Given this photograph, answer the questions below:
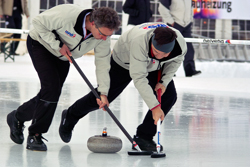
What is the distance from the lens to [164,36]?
3.09 meters

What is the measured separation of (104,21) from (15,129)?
1158 mm

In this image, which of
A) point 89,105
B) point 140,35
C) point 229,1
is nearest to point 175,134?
point 89,105

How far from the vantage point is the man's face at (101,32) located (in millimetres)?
3094

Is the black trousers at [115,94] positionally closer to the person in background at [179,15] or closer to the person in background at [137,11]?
the person in background at [179,15]

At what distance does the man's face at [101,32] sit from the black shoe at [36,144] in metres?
0.84

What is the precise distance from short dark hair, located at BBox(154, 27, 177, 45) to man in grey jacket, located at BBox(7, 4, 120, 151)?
0.28 m

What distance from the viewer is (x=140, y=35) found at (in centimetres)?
328

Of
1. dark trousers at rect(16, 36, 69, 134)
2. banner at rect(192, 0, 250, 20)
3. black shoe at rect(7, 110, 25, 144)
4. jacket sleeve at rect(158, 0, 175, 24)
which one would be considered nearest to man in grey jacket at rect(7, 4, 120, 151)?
dark trousers at rect(16, 36, 69, 134)

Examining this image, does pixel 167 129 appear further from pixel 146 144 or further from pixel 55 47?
pixel 55 47

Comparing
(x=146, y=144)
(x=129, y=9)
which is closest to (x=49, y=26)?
(x=146, y=144)

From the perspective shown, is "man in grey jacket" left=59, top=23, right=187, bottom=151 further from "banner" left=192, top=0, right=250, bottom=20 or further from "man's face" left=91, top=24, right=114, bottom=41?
"banner" left=192, top=0, right=250, bottom=20

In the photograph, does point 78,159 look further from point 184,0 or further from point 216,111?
point 184,0

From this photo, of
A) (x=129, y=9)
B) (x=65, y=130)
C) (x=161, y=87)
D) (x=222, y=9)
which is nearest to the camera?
(x=161, y=87)

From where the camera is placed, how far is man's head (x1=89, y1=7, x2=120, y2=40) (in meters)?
3.05
